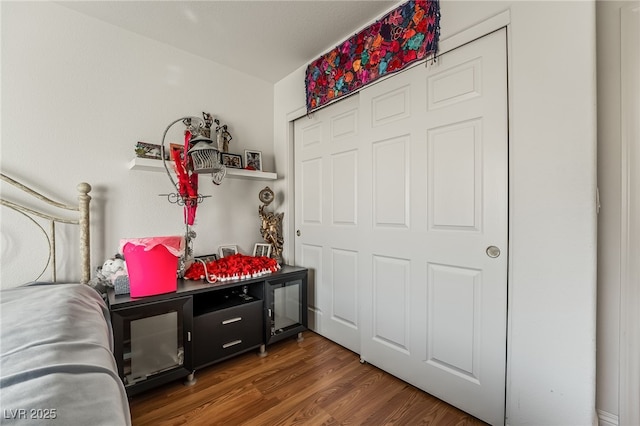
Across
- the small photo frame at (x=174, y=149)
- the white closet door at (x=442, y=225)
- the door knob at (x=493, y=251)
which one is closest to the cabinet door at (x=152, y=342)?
the small photo frame at (x=174, y=149)

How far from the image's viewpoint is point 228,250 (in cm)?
242

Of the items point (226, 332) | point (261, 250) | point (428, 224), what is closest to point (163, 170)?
point (261, 250)

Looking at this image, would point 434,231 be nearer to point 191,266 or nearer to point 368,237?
point 368,237

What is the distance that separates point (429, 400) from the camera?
158 cm

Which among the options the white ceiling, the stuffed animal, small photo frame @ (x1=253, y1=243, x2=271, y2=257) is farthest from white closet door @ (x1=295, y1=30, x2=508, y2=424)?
the stuffed animal

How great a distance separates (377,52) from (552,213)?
1.41 metres

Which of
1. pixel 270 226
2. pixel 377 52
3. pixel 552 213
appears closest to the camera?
pixel 552 213

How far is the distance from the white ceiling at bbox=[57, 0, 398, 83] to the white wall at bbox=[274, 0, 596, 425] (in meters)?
0.95

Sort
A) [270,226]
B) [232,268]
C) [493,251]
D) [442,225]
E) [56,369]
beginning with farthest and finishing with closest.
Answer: [270,226], [232,268], [442,225], [493,251], [56,369]

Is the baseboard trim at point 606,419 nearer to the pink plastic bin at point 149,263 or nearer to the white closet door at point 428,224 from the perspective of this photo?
the white closet door at point 428,224

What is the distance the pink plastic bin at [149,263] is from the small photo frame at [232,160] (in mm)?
908

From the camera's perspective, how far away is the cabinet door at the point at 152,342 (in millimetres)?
1512

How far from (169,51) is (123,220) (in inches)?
54.0

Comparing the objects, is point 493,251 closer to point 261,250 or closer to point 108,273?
point 261,250
